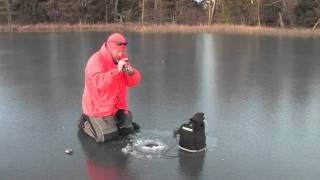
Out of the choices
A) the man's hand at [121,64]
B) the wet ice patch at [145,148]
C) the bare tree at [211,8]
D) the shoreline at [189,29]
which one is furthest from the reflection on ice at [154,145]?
the bare tree at [211,8]

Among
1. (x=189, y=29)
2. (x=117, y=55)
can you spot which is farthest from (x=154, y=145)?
(x=189, y=29)

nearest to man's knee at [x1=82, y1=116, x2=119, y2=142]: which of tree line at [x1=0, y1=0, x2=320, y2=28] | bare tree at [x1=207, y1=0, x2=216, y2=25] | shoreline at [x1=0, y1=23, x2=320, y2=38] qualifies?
shoreline at [x1=0, y1=23, x2=320, y2=38]

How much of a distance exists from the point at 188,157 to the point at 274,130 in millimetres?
1775

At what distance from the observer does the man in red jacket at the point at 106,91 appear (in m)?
6.11

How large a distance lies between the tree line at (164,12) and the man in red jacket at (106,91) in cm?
3373

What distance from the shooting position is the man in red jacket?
241 inches

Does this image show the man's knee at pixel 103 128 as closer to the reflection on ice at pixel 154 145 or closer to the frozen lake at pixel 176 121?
the frozen lake at pixel 176 121

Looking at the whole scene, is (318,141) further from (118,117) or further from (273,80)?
(273,80)

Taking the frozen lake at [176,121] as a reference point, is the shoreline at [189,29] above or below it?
above

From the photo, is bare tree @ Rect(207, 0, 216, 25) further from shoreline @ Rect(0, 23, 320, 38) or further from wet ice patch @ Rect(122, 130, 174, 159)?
wet ice patch @ Rect(122, 130, 174, 159)

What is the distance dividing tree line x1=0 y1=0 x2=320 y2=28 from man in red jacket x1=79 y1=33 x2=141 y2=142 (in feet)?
111

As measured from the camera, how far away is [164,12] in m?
45.7

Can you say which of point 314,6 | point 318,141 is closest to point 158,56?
point 318,141

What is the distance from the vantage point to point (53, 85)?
420 inches
